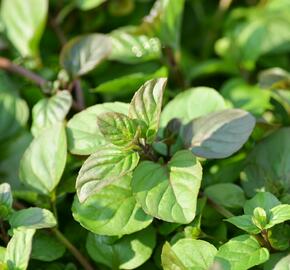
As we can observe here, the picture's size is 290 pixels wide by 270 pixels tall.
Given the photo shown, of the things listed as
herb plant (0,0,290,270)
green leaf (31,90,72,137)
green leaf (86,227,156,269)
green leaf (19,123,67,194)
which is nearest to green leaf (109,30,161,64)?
herb plant (0,0,290,270)

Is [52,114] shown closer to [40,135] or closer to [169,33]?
[40,135]

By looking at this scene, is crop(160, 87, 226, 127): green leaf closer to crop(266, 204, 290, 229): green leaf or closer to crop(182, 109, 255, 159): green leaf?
crop(182, 109, 255, 159): green leaf

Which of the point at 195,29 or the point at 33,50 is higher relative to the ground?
the point at 33,50

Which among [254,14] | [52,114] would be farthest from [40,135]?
[254,14]

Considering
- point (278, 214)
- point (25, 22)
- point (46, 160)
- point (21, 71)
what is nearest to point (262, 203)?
point (278, 214)

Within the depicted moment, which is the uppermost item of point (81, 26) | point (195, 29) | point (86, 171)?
point (86, 171)

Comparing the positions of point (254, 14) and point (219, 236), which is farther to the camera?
point (254, 14)

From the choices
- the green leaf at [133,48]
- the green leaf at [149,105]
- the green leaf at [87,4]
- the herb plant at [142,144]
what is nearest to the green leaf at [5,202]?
the herb plant at [142,144]
